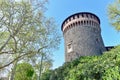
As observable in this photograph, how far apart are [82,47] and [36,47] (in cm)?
1464

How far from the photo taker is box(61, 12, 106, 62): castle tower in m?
29.7

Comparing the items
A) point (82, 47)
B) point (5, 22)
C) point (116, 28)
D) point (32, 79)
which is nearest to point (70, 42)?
point (82, 47)

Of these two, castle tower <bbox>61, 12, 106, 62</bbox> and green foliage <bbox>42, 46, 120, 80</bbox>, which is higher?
castle tower <bbox>61, 12, 106, 62</bbox>

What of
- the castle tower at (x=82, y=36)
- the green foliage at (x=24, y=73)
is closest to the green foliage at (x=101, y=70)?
the green foliage at (x=24, y=73)

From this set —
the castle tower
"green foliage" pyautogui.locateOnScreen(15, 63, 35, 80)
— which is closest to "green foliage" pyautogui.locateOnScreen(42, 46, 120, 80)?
"green foliage" pyautogui.locateOnScreen(15, 63, 35, 80)

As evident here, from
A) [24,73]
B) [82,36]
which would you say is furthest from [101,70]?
[82,36]

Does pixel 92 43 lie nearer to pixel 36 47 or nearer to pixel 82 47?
pixel 82 47

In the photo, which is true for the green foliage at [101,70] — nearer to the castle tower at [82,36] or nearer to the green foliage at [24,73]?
the green foliage at [24,73]

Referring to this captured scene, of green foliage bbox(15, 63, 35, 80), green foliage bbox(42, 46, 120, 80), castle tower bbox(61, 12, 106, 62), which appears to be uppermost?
castle tower bbox(61, 12, 106, 62)

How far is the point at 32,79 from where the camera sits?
21.6 metres

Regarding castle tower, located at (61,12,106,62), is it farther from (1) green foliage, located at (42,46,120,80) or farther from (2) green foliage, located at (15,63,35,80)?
(1) green foliage, located at (42,46,120,80)

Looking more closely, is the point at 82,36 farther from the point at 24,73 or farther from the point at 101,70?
the point at 101,70

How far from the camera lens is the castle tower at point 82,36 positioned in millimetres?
29656

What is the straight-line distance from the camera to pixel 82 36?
3042 centimetres
